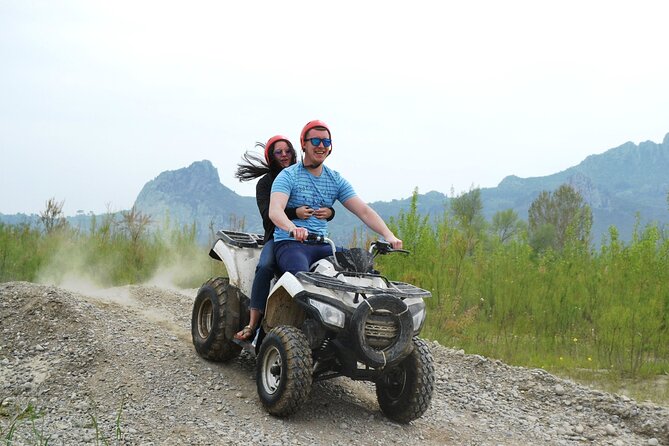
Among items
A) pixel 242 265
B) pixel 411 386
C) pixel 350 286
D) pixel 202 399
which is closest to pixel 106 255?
pixel 242 265

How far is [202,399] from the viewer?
609cm

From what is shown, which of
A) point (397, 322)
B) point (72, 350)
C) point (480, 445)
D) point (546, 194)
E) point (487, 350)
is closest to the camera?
point (397, 322)

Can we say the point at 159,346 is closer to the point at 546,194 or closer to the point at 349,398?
the point at 349,398

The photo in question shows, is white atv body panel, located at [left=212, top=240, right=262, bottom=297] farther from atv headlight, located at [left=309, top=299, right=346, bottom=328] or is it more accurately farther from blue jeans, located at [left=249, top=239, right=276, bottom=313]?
atv headlight, located at [left=309, top=299, right=346, bottom=328]

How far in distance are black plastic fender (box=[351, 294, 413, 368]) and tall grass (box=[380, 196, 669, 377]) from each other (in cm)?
387

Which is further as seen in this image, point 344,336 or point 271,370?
point 271,370

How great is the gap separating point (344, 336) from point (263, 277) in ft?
3.72

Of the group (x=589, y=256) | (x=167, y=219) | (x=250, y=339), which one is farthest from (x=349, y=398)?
(x=167, y=219)

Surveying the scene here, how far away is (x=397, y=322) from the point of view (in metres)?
5.42

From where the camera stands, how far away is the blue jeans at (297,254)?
19.0 feet

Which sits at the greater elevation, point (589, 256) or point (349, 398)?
point (589, 256)

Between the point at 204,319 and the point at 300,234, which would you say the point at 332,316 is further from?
the point at 204,319

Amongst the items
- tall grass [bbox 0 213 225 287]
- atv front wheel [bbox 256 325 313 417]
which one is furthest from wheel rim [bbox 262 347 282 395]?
tall grass [bbox 0 213 225 287]

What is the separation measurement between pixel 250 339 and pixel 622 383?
15.0 feet
